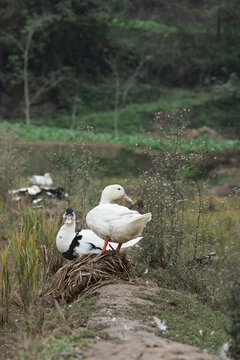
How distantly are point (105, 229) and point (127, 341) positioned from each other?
1994 mm

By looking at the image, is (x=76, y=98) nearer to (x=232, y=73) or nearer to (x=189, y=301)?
(x=232, y=73)

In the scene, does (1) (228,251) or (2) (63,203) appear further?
(2) (63,203)

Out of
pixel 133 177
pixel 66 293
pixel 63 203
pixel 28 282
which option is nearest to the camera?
pixel 28 282

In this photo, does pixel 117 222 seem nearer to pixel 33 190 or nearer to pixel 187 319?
pixel 187 319

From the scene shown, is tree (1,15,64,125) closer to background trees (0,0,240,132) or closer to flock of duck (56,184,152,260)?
background trees (0,0,240,132)

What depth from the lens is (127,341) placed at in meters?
4.05

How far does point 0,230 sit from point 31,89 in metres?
26.1

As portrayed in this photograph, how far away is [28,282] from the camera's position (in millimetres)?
5668

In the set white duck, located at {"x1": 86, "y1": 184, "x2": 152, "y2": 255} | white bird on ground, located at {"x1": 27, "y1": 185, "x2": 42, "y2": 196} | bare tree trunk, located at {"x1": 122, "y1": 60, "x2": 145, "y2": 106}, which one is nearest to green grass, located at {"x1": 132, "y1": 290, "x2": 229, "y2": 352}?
white duck, located at {"x1": 86, "y1": 184, "x2": 152, "y2": 255}

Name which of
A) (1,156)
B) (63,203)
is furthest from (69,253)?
(1,156)

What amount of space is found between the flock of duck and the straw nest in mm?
109

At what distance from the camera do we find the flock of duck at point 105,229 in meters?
5.74

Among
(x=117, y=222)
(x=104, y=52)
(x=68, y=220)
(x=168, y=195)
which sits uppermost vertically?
(x=117, y=222)

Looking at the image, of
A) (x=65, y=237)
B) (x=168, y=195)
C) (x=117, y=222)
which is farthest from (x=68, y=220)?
(x=168, y=195)
